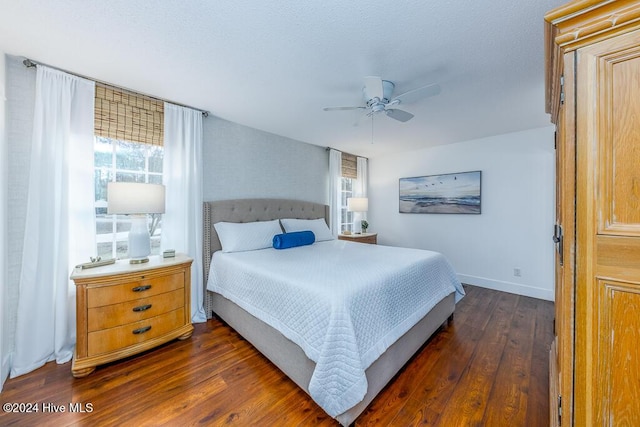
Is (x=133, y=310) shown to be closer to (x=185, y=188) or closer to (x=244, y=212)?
(x=185, y=188)

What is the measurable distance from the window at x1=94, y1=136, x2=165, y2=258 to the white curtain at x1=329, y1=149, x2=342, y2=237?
2.68 meters

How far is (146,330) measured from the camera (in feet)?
6.97

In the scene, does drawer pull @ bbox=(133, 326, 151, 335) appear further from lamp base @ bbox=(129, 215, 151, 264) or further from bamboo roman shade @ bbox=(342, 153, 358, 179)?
bamboo roman shade @ bbox=(342, 153, 358, 179)

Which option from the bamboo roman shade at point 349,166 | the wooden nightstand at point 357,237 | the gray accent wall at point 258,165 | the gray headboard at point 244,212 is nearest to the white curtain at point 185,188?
the gray headboard at point 244,212

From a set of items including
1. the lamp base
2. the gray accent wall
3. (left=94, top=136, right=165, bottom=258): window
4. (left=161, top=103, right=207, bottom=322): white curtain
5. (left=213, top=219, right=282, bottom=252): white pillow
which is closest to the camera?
the lamp base

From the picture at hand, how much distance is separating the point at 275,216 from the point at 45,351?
249 cm

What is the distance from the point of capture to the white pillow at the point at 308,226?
3.50m

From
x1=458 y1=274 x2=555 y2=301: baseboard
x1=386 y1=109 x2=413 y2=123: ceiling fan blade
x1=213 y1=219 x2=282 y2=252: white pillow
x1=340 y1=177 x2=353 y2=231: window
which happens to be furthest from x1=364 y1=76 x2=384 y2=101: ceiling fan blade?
x1=458 y1=274 x2=555 y2=301: baseboard

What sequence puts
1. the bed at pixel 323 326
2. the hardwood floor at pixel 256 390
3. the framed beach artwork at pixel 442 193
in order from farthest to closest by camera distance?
the framed beach artwork at pixel 442 193 < the hardwood floor at pixel 256 390 < the bed at pixel 323 326

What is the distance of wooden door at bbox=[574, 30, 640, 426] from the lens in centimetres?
75

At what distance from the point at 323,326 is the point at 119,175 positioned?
7.99 feet

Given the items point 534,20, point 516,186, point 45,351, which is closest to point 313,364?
point 45,351

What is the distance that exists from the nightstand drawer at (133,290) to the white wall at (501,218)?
3916 millimetres

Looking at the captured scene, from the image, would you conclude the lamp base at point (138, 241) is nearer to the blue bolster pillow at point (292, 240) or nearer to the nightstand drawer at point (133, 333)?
the nightstand drawer at point (133, 333)
